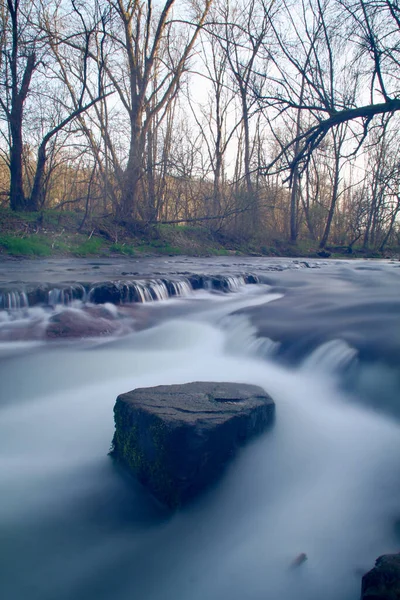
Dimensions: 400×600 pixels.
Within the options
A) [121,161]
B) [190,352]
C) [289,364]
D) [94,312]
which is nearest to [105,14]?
[121,161]

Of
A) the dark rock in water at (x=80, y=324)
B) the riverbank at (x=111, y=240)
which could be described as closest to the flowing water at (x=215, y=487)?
the dark rock in water at (x=80, y=324)

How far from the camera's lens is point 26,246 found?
1355 centimetres

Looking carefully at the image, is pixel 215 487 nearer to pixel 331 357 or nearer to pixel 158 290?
pixel 331 357

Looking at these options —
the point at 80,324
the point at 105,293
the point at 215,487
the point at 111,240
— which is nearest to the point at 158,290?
the point at 105,293

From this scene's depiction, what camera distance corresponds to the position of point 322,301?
7.86 meters

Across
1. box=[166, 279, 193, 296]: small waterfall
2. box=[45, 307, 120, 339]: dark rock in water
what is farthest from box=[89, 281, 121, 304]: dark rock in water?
box=[166, 279, 193, 296]: small waterfall

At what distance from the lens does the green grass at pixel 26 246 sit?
43.4 feet

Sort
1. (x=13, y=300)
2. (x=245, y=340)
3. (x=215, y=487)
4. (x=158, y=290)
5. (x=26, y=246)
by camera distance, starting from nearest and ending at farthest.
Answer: (x=215, y=487), (x=245, y=340), (x=13, y=300), (x=158, y=290), (x=26, y=246)

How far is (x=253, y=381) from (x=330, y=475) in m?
1.64

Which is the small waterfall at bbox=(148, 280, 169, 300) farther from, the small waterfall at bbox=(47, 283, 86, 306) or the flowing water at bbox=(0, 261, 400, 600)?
the flowing water at bbox=(0, 261, 400, 600)

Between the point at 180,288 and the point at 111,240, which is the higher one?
the point at 111,240

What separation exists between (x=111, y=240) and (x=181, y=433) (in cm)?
1537

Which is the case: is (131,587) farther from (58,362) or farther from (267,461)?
(58,362)

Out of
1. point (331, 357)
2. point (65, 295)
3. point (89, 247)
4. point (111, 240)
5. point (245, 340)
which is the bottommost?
point (245, 340)
